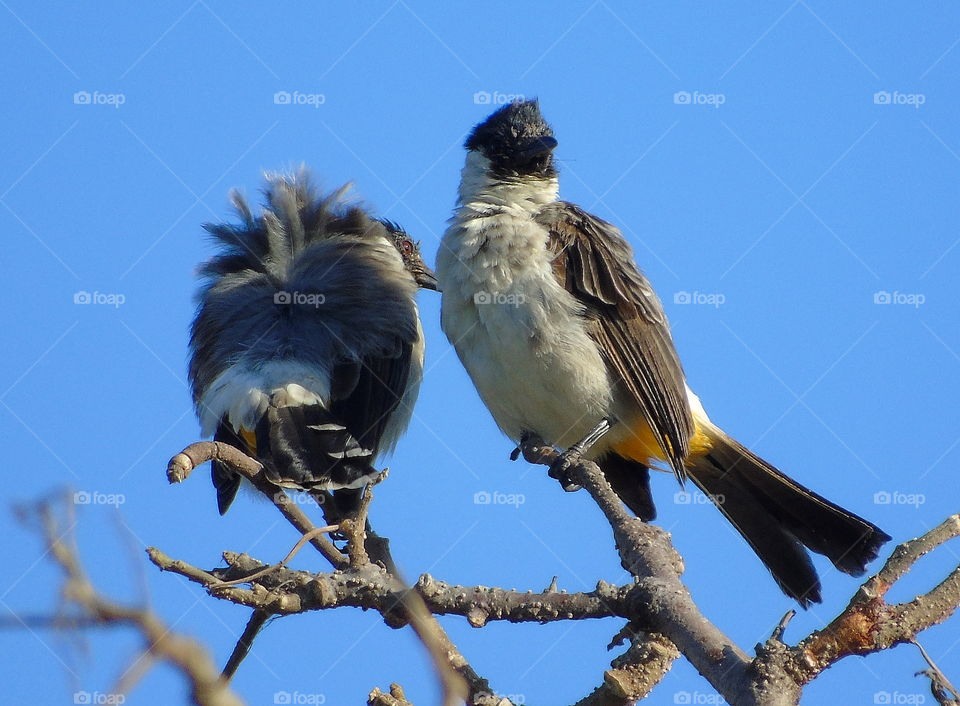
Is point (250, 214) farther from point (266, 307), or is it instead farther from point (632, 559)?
point (632, 559)

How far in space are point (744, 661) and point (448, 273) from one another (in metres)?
2.71

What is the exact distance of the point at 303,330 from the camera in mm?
5473

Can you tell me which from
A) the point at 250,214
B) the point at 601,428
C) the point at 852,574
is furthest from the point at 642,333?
the point at 250,214

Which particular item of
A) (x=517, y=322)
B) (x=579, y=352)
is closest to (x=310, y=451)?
(x=517, y=322)

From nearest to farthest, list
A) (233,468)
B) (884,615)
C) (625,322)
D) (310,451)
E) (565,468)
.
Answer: (884,615), (233,468), (310,451), (565,468), (625,322)

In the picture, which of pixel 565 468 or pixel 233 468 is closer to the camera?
pixel 233 468

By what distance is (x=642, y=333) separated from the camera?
16.7ft

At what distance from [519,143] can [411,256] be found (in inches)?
57.0

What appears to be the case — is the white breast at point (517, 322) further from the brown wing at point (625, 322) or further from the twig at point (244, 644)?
the twig at point (244, 644)

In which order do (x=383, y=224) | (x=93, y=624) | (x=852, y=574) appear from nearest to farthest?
(x=93, y=624) → (x=852, y=574) → (x=383, y=224)

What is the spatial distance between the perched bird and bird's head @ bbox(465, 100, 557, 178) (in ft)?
3.14

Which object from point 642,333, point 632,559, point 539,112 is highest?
point 539,112
